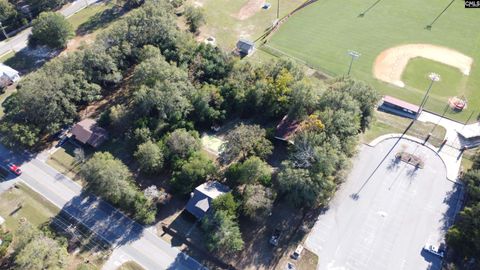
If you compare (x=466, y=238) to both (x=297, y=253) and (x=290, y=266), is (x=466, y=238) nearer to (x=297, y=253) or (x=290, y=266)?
(x=297, y=253)

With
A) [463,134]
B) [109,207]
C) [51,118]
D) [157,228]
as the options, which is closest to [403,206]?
[463,134]

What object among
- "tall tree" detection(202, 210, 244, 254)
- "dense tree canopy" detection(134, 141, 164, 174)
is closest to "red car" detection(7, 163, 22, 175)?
"dense tree canopy" detection(134, 141, 164, 174)

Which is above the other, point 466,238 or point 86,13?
point 86,13

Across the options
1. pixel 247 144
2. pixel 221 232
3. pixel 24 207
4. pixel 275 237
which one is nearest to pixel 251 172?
pixel 247 144

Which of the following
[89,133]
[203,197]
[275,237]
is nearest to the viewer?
[275,237]

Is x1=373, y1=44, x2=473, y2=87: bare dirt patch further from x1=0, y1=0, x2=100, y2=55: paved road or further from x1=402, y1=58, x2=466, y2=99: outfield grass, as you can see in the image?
x1=0, y1=0, x2=100, y2=55: paved road

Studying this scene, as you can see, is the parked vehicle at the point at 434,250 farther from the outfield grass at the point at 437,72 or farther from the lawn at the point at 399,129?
the outfield grass at the point at 437,72

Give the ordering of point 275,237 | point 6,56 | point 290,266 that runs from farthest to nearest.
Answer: point 6,56 < point 275,237 < point 290,266
